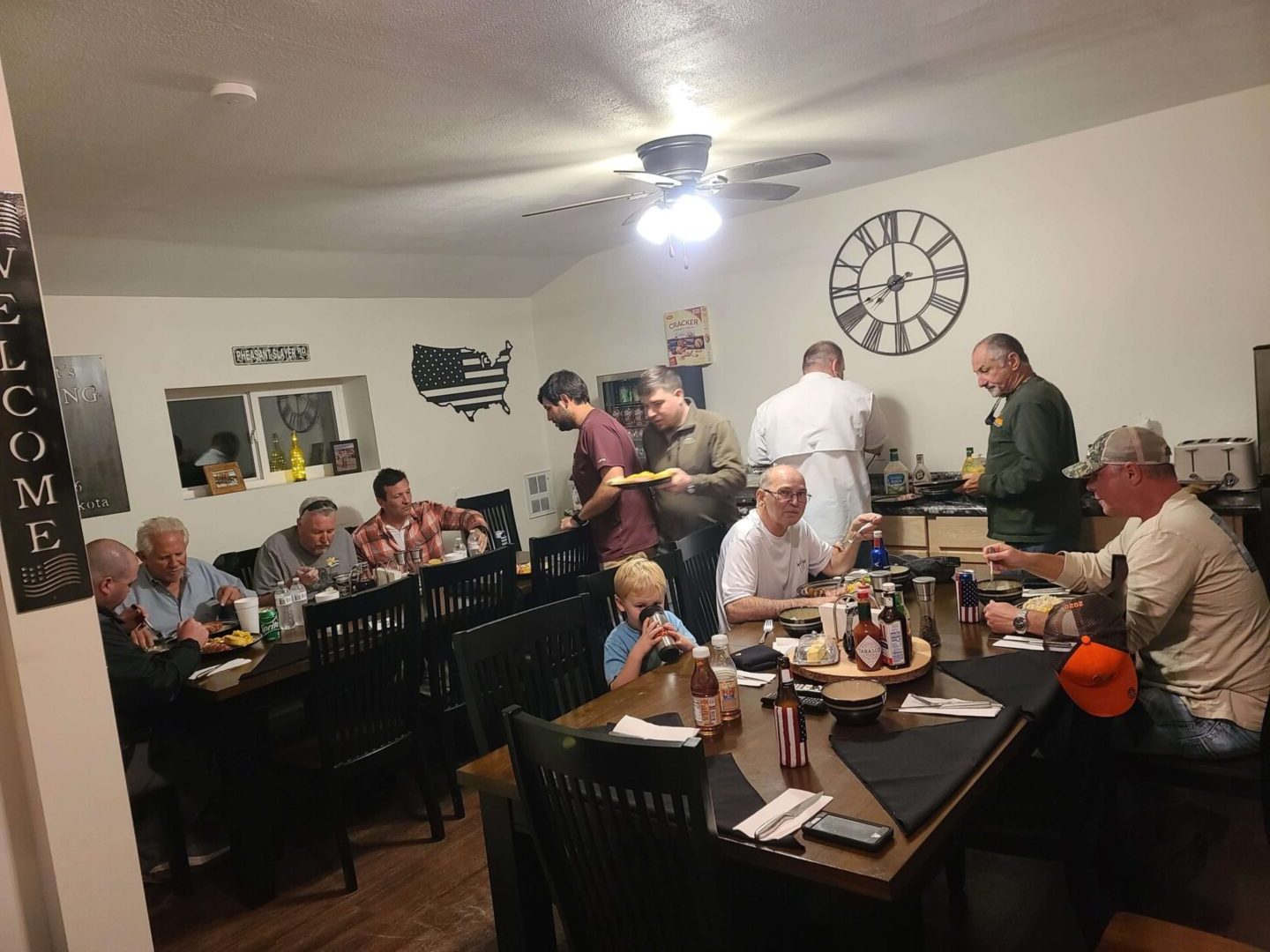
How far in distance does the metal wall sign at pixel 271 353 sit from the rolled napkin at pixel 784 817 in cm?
409

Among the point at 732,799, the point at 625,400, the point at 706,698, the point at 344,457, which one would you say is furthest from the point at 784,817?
the point at 625,400

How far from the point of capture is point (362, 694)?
116 inches

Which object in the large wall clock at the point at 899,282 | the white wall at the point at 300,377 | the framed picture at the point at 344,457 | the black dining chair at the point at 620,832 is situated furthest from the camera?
the framed picture at the point at 344,457

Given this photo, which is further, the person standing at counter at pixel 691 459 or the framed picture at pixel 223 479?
the framed picture at pixel 223 479

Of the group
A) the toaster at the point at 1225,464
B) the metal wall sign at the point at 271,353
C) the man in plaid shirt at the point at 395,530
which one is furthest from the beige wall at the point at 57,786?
the toaster at the point at 1225,464

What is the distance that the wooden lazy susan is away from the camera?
2.11 m

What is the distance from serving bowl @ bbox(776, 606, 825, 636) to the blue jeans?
81cm

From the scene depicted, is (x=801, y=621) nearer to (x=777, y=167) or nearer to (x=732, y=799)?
(x=732, y=799)

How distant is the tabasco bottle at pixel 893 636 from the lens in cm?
214

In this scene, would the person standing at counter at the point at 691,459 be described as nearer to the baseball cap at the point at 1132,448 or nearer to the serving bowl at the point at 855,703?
the baseball cap at the point at 1132,448

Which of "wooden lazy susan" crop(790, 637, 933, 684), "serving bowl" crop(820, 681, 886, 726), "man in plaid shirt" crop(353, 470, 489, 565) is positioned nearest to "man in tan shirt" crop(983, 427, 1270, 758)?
"wooden lazy susan" crop(790, 637, 933, 684)

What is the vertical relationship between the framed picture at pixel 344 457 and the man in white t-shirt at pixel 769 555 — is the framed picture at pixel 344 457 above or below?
above

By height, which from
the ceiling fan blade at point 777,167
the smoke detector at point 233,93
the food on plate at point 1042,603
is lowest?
the food on plate at point 1042,603

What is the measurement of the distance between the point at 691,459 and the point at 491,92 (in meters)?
1.94
